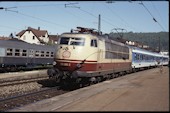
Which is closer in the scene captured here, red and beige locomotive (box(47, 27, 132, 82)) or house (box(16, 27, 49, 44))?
red and beige locomotive (box(47, 27, 132, 82))

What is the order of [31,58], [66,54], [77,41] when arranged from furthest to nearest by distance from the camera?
1. [31,58]
2. [77,41]
3. [66,54]

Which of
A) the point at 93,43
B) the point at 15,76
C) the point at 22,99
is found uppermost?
the point at 93,43

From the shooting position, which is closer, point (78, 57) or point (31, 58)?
point (78, 57)

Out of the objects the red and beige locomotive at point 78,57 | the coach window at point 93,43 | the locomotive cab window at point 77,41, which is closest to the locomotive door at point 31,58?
the red and beige locomotive at point 78,57

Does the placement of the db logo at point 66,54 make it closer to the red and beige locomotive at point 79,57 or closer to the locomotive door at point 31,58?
the red and beige locomotive at point 79,57

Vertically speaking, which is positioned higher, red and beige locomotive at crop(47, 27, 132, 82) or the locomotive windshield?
the locomotive windshield

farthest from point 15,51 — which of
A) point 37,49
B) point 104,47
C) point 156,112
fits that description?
point 156,112

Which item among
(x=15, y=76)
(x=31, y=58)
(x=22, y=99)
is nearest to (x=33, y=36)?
(x=31, y=58)

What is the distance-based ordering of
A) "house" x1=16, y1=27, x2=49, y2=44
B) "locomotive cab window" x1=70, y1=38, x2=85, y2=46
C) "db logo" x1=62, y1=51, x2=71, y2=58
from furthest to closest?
"house" x1=16, y1=27, x2=49, y2=44 → "locomotive cab window" x1=70, y1=38, x2=85, y2=46 → "db logo" x1=62, y1=51, x2=71, y2=58

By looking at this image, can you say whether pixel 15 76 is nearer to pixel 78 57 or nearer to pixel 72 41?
pixel 72 41

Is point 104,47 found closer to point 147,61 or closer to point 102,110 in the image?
point 102,110

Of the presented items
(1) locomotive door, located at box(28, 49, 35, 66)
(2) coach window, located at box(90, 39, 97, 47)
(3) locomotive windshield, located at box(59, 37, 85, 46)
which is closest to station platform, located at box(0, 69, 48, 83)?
(1) locomotive door, located at box(28, 49, 35, 66)

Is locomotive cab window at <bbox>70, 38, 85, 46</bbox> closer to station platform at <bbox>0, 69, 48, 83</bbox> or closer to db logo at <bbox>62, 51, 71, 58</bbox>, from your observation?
db logo at <bbox>62, 51, 71, 58</bbox>

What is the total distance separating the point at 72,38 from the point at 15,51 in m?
14.0
